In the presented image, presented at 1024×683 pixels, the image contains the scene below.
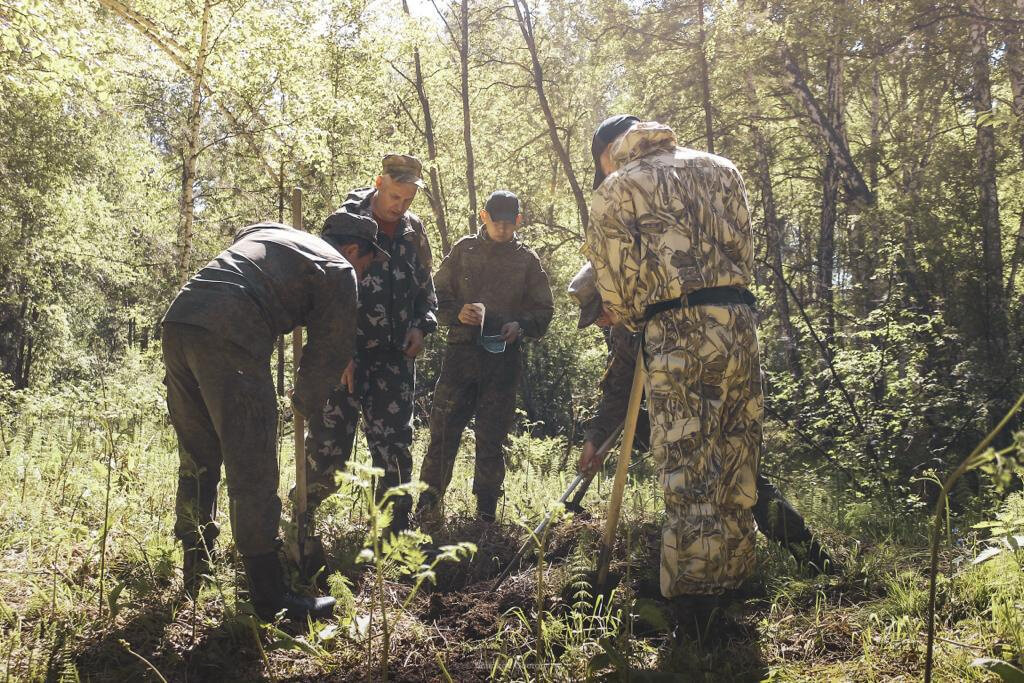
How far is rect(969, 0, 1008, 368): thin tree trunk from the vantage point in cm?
632

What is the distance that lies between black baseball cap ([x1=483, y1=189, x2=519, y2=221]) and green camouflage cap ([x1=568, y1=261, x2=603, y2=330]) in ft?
3.77

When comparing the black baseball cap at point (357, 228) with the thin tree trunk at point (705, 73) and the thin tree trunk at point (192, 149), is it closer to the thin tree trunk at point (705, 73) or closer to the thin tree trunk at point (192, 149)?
the thin tree trunk at point (192, 149)

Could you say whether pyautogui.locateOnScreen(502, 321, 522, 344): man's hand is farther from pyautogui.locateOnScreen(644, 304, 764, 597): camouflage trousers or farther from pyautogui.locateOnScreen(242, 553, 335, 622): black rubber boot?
pyautogui.locateOnScreen(242, 553, 335, 622): black rubber boot

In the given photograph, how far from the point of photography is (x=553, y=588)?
369 cm

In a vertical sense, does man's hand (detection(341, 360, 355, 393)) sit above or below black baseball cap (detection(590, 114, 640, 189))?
below

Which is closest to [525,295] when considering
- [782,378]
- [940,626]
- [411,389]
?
[411,389]

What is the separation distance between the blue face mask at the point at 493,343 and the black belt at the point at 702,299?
2.29 meters

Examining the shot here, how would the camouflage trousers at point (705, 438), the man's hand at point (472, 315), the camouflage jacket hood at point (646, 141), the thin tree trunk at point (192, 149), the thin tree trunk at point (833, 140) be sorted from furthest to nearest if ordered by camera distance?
the thin tree trunk at point (833, 140), the thin tree trunk at point (192, 149), the man's hand at point (472, 315), the camouflage jacket hood at point (646, 141), the camouflage trousers at point (705, 438)

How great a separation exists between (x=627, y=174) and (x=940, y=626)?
7.53 feet

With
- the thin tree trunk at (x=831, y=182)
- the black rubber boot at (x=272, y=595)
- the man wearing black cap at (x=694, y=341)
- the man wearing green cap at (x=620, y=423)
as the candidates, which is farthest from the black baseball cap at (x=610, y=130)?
the thin tree trunk at (x=831, y=182)

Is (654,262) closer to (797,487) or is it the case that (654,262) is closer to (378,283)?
(378,283)

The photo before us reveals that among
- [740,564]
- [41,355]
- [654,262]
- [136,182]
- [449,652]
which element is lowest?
[449,652]

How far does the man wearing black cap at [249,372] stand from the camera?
318 centimetres

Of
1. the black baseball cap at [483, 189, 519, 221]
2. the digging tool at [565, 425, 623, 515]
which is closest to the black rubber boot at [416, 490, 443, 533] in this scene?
the digging tool at [565, 425, 623, 515]
